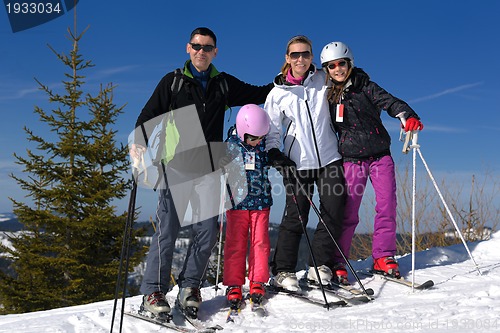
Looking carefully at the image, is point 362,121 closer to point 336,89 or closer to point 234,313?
point 336,89

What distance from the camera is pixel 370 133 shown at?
14.4 ft

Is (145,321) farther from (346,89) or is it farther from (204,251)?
(346,89)

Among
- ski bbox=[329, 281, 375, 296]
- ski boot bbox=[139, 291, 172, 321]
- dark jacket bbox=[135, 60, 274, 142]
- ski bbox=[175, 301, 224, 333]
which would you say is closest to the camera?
ski bbox=[175, 301, 224, 333]

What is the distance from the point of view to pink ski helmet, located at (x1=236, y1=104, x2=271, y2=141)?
3.94 m

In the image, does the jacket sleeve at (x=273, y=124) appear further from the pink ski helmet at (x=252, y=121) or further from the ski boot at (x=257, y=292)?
the ski boot at (x=257, y=292)

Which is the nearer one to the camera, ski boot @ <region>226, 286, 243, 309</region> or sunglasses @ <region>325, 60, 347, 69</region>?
ski boot @ <region>226, 286, 243, 309</region>

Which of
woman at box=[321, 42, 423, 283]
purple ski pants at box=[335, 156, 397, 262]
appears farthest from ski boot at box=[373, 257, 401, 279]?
purple ski pants at box=[335, 156, 397, 262]

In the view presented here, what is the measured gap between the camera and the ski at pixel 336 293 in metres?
3.95

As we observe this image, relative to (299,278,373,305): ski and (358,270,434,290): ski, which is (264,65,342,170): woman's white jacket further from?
(358,270,434,290): ski

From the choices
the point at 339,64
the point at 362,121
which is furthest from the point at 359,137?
the point at 339,64

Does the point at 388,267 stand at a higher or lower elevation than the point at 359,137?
lower

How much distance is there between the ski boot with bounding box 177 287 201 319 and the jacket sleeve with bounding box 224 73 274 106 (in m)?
1.76

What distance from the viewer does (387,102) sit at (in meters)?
4.30

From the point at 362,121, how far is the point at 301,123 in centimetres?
64
